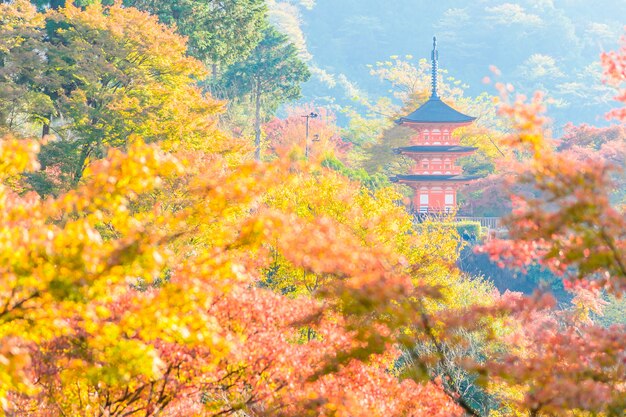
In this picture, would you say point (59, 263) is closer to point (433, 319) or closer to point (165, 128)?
point (433, 319)

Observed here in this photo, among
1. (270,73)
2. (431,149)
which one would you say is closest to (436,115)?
(431,149)

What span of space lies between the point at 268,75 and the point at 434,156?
32.1 feet

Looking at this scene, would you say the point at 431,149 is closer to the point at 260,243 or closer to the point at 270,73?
the point at 270,73

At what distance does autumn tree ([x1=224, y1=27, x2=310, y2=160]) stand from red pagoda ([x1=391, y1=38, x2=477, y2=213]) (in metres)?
6.12

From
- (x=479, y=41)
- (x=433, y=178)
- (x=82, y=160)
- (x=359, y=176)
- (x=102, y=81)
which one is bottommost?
(x=433, y=178)

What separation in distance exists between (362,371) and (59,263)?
651cm

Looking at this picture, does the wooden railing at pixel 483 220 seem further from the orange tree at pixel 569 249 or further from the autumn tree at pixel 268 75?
the orange tree at pixel 569 249

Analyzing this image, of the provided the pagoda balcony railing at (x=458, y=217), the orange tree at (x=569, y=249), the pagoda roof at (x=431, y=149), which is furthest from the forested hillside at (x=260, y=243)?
the pagoda balcony railing at (x=458, y=217)

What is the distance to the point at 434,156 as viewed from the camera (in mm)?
52000

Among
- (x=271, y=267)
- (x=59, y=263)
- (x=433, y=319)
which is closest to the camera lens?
(x=59, y=263)

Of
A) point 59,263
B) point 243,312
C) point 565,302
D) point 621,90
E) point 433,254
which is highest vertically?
point 621,90

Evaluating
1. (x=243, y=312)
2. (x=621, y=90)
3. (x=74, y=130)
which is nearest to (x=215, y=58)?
(x=74, y=130)

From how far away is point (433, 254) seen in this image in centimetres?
2800

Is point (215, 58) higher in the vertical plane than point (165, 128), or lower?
higher
